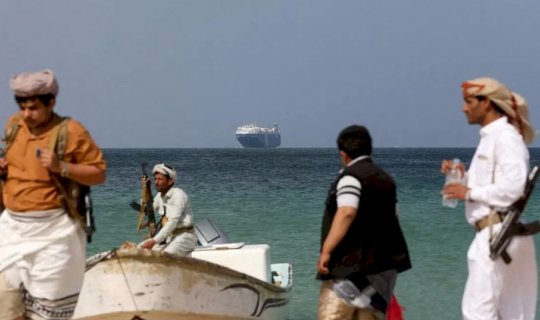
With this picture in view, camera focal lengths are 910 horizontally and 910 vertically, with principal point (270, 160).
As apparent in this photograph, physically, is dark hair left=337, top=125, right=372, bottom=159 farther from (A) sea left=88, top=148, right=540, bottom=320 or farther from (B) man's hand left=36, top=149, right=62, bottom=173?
(A) sea left=88, top=148, right=540, bottom=320

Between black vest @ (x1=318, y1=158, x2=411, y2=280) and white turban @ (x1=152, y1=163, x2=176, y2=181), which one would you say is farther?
white turban @ (x1=152, y1=163, x2=176, y2=181)

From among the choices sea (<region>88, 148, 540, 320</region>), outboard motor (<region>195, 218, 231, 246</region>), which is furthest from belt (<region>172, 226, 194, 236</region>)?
sea (<region>88, 148, 540, 320</region>)

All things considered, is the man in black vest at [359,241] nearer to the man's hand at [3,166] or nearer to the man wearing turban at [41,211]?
the man wearing turban at [41,211]

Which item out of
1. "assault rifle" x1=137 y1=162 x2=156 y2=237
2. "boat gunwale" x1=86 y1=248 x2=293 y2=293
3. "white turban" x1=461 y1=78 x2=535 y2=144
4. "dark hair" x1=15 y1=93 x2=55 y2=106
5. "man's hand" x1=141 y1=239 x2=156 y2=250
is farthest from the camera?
"assault rifle" x1=137 y1=162 x2=156 y2=237

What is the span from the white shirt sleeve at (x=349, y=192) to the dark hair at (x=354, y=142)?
206mm

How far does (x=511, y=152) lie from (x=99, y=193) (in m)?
40.1

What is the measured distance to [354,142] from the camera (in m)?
5.45

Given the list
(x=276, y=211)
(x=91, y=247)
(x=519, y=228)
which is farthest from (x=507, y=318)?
(x=276, y=211)

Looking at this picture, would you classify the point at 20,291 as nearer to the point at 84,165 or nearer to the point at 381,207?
the point at 84,165

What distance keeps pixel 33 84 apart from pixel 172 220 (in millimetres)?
5118

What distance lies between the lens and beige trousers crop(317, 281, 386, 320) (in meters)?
5.38

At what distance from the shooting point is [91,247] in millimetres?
20562

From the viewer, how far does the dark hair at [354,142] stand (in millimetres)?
5441

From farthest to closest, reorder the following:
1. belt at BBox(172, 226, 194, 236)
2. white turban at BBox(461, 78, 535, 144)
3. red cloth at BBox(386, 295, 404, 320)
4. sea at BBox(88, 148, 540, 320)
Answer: sea at BBox(88, 148, 540, 320)
belt at BBox(172, 226, 194, 236)
red cloth at BBox(386, 295, 404, 320)
white turban at BBox(461, 78, 535, 144)
